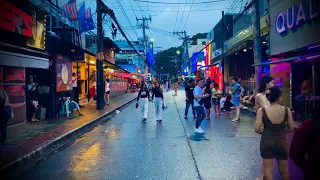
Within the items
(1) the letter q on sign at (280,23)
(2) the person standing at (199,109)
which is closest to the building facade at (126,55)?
(1) the letter q on sign at (280,23)

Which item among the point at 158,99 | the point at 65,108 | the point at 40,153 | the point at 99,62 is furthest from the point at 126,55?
the point at 40,153

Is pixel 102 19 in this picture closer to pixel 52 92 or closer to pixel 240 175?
pixel 52 92

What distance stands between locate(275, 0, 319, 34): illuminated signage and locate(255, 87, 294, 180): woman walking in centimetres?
899

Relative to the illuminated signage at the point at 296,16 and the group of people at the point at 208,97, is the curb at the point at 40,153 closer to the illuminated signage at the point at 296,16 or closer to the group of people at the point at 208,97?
the group of people at the point at 208,97

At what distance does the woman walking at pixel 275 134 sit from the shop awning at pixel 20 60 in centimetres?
878

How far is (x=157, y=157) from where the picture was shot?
6.85 m

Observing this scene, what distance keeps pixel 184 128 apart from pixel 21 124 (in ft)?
21.0

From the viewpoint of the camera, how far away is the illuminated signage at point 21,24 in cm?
1018

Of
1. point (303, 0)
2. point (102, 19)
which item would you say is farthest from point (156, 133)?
point (102, 19)

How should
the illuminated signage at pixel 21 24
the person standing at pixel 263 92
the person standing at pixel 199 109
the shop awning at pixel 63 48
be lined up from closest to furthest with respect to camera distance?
the person standing at pixel 263 92
the person standing at pixel 199 109
the illuminated signage at pixel 21 24
the shop awning at pixel 63 48

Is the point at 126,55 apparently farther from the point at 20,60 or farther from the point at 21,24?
the point at 20,60

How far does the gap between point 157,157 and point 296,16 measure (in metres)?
9.65

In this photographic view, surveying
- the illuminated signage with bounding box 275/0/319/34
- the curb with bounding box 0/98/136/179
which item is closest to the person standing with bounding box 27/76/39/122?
the curb with bounding box 0/98/136/179

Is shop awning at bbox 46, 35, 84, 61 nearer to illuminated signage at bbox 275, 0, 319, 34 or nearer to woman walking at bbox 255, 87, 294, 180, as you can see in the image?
illuminated signage at bbox 275, 0, 319, 34
